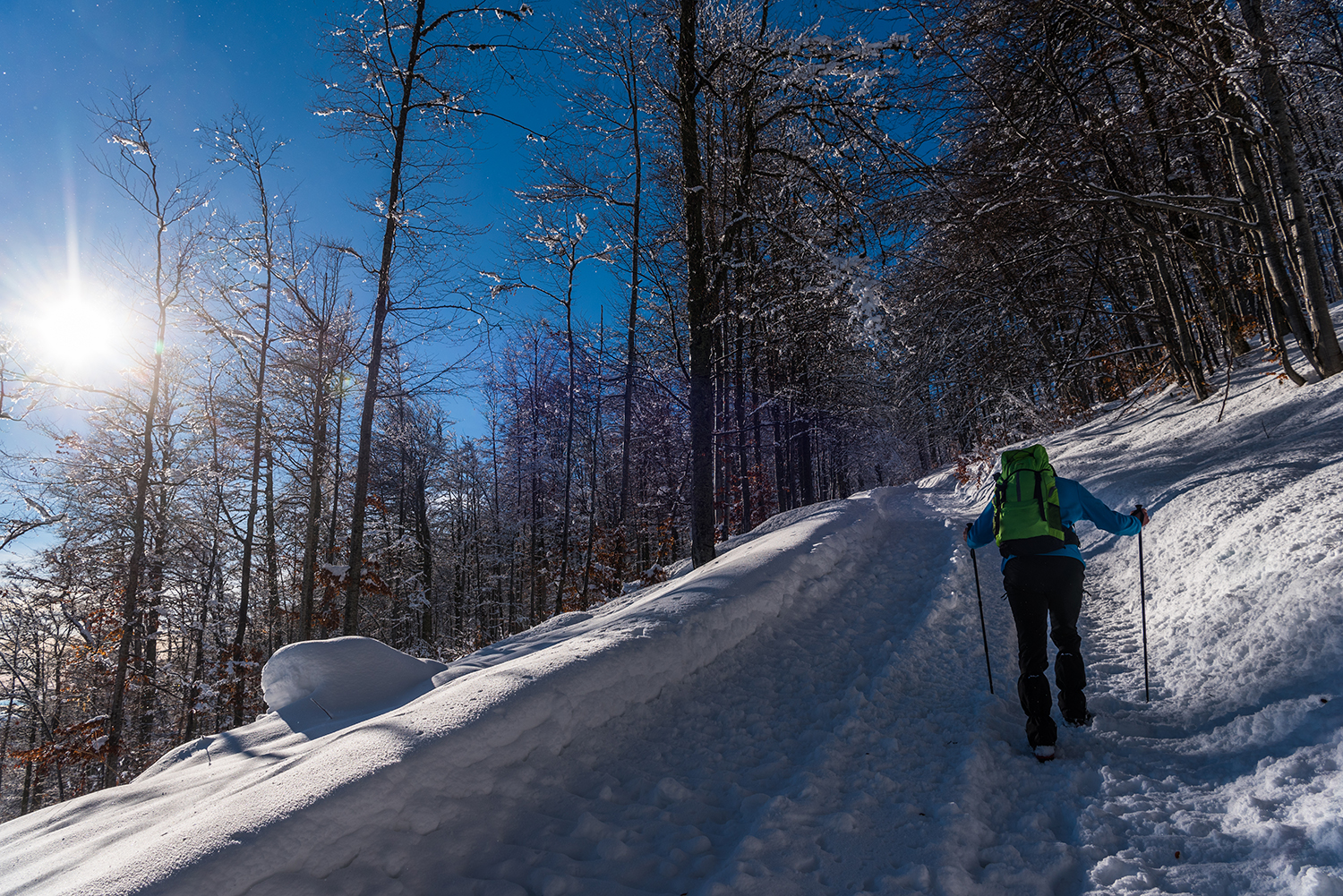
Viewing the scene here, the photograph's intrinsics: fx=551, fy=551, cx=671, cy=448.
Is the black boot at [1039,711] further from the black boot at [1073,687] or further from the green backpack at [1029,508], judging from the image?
the green backpack at [1029,508]

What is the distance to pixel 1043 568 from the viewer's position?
354 centimetres

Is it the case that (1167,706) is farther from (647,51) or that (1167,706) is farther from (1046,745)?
(647,51)

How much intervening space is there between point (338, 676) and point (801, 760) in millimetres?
4187

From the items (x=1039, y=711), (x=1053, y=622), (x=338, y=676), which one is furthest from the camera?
(x=338, y=676)

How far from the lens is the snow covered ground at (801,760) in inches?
88.3

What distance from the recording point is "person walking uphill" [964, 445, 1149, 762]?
343 centimetres

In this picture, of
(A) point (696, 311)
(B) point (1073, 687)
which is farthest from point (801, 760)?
(A) point (696, 311)

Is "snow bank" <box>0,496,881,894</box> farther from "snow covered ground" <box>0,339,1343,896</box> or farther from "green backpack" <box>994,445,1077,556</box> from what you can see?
"green backpack" <box>994,445,1077,556</box>

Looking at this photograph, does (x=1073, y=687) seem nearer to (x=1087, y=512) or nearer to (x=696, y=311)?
(x=1087, y=512)

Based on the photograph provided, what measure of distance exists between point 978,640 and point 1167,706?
1.64 meters

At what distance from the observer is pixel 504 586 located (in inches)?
1506

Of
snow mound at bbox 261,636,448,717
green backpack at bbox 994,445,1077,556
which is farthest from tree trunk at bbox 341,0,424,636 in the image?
green backpack at bbox 994,445,1077,556

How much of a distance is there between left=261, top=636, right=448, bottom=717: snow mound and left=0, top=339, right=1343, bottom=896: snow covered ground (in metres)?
0.02

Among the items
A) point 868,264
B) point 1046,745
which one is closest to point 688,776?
point 1046,745
